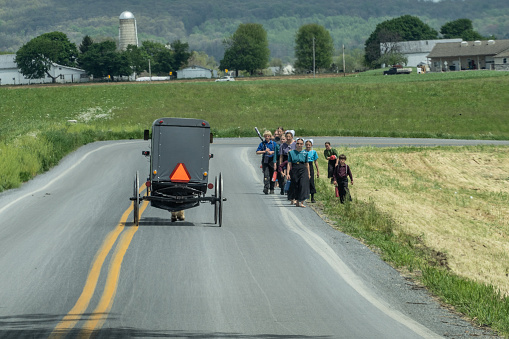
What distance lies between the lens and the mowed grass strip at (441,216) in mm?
11672

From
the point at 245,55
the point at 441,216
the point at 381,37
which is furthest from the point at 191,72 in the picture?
the point at 441,216

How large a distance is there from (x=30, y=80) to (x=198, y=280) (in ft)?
534

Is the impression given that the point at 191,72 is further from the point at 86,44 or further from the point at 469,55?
the point at 469,55

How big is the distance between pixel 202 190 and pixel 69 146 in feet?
75.3

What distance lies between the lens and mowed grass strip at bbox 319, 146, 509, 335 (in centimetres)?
1167

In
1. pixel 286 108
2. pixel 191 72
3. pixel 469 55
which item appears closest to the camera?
pixel 286 108

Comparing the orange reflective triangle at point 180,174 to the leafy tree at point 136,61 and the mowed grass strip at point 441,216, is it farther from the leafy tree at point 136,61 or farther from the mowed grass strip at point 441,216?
the leafy tree at point 136,61

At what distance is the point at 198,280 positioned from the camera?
37.5ft

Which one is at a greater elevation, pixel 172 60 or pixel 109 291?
pixel 172 60

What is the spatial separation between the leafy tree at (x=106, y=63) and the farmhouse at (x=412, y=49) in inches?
2296

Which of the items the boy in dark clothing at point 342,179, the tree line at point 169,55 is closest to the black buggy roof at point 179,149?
the boy in dark clothing at point 342,179

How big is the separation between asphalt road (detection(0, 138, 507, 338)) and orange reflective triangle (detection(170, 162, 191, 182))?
3.40ft

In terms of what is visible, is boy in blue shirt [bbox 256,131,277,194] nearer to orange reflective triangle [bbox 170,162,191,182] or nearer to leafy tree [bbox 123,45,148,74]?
orange reflective triangle [bbox 170,162,191,182]

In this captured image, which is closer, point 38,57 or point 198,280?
point 198,280
